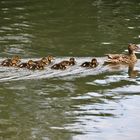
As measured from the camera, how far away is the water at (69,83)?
7797mm

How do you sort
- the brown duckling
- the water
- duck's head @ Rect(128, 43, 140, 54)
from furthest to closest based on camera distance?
duck's head @ Rect(128, 43, 140, 54) < the brown duckling < the water

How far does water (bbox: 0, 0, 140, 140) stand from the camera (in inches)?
307

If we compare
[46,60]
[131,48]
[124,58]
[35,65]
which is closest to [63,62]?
[46,60]

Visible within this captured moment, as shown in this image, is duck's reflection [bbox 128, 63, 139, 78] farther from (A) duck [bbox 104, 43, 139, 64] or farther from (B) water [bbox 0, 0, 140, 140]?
(A) duck [bbox 104, 43, 139, 64]

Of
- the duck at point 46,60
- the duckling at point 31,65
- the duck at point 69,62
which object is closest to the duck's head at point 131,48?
the duck at point 69,62

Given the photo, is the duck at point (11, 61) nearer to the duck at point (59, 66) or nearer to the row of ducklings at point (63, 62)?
the row of ducklings at point (63, 62)

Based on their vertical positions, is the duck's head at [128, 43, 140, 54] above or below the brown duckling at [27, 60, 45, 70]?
above

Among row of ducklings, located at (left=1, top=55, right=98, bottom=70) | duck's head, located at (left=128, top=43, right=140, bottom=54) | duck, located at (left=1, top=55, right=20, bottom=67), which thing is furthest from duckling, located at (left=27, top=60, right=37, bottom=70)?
duck's head, located at (left=128, top=43, right=140, bottom=54)

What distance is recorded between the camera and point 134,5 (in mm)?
18609

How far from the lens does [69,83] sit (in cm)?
984

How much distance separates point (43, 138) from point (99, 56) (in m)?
4.60

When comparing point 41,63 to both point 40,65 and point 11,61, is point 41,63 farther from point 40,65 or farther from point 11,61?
point 11,61

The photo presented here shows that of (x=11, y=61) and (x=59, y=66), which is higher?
(x=11, y=61)

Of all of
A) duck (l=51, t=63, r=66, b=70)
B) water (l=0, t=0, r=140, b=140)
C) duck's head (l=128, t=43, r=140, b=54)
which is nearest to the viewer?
water (l=0, t=0, r=140, b=140)
